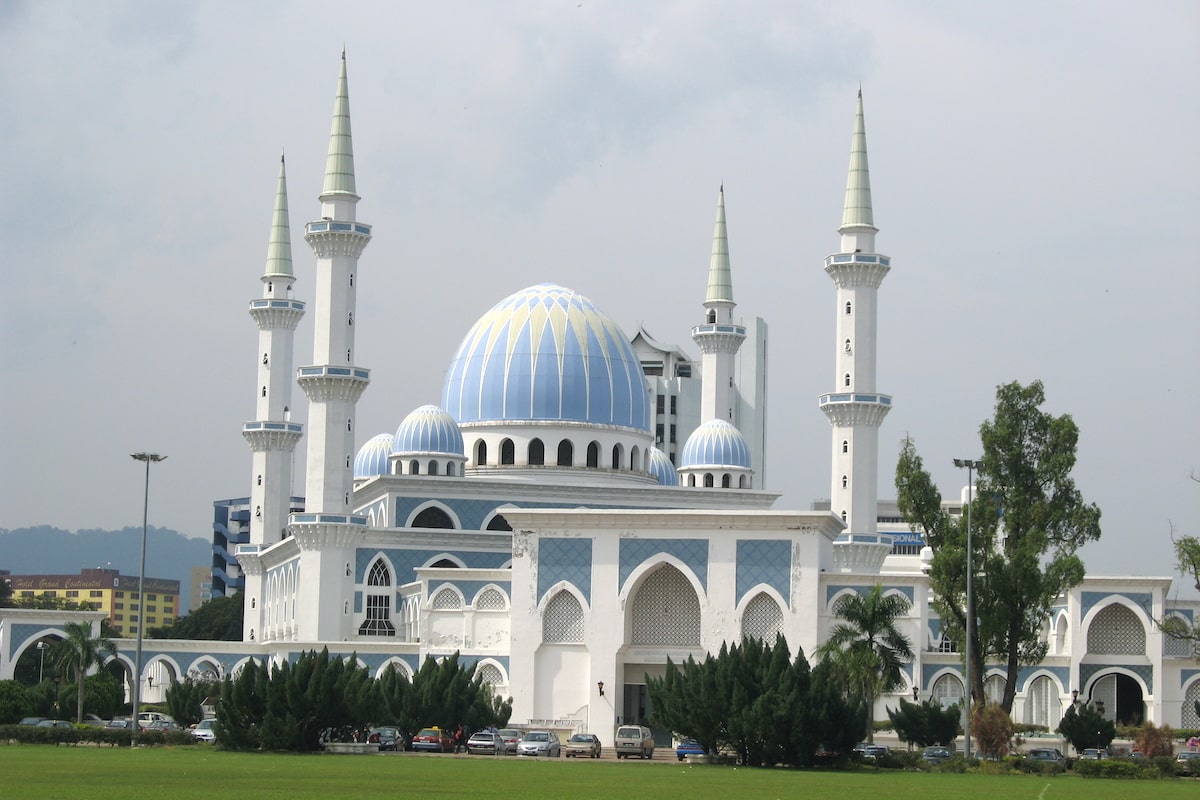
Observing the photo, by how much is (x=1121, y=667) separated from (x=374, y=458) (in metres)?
23.9

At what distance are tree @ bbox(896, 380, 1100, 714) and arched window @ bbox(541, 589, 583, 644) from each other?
8991 mm

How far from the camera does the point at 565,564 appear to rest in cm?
4612

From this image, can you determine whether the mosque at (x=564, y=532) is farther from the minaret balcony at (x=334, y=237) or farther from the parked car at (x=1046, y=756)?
the parked car at (x=1046, y=756)

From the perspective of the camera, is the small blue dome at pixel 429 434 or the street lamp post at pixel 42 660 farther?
the street lamp post at pixel 42 660

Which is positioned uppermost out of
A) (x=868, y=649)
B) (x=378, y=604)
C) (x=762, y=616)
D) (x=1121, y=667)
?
(x=378, y=604)

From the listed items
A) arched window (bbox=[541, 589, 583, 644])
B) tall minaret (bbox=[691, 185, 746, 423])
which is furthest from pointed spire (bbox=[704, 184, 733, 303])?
arched window (bbox=[541, 589, 583, 644])

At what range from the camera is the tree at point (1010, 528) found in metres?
38.8

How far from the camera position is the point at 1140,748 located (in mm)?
36375

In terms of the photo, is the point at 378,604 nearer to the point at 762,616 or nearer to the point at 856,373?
the point at 762,616

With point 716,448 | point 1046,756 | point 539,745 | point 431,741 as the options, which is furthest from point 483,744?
point 716,448

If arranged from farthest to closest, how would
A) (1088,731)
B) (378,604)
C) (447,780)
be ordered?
(378,604)
(1088,731)
(447,780)

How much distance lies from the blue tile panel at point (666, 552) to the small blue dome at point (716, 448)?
14.0 metres

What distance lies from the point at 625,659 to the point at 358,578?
9733mm

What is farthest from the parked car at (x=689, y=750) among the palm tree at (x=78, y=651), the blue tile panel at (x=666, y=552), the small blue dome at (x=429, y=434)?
the small blue dome at (x=429, y=434)
